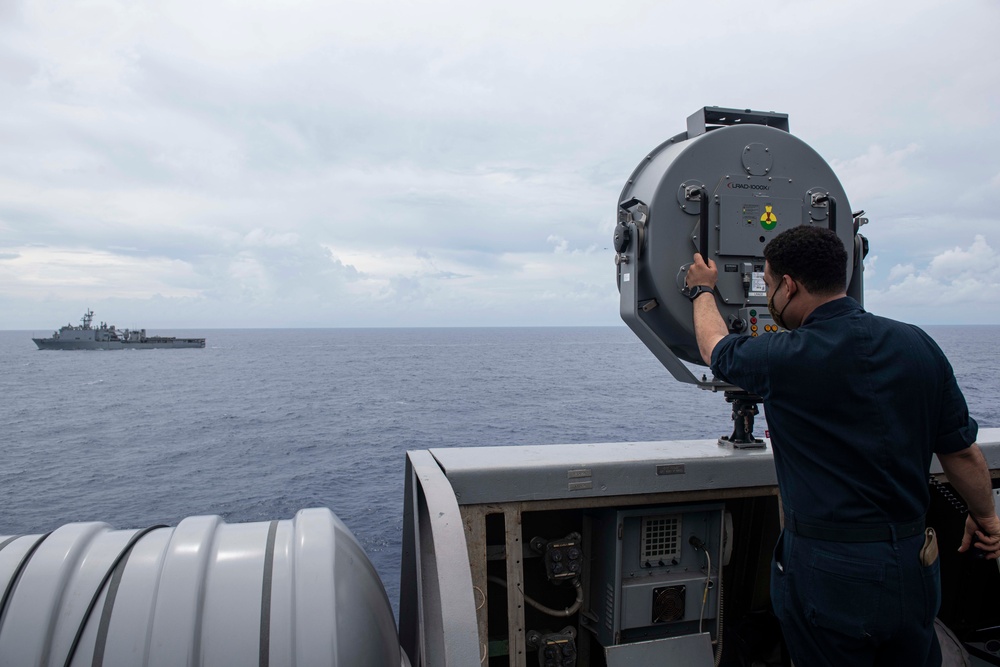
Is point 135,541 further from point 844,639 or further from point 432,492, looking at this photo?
point 844,639

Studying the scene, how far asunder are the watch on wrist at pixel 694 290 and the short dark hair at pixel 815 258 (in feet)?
2.30

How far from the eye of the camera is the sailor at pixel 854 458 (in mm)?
2168

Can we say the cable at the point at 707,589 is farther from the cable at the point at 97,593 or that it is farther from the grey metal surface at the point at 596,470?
the cable at the point at 97,593

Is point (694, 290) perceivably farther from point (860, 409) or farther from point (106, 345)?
point (106, 345)

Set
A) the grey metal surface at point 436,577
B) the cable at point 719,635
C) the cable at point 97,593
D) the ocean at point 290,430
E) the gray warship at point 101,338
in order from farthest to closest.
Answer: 1. the gray warship at point 101,338
2. the ocean at point 290,430
3. the cable at point 719,635
4. the grey metal surface at point 436,577
5. the cable at point 97,593

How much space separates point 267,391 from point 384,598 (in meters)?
46.4

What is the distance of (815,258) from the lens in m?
2.34

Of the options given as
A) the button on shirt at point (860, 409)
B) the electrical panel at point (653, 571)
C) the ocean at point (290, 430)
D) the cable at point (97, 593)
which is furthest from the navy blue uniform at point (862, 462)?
the cable at point (97, 593)

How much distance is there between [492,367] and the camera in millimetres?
63281

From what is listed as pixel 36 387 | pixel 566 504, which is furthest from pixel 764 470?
pixel 36 387

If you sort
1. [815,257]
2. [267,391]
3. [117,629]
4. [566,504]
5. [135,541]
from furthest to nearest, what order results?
1. [267,391]
2. [566,504]
3. [815,257]
4. [135,541]
5. [117,629]

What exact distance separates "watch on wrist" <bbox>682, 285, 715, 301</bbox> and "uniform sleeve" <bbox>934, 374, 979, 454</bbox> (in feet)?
3.35

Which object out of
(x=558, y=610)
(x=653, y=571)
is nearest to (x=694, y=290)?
(x=653, y=571)

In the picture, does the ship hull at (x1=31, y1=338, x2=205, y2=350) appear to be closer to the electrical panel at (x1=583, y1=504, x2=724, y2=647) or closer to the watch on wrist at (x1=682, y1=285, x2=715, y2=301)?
the electrical panel at (x1=583, y1=504, x2=724, y2=647)
